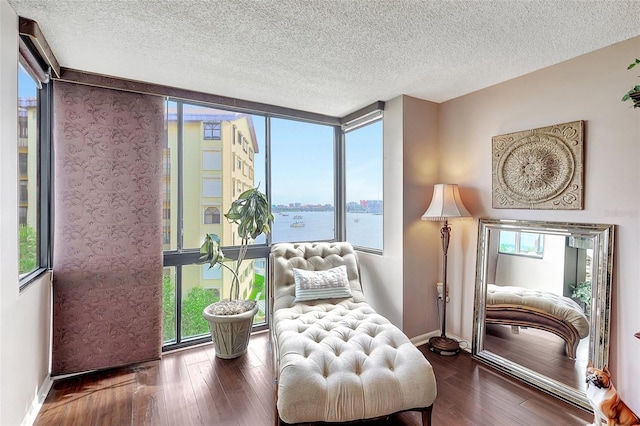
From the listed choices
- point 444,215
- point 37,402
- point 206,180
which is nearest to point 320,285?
point 444,215

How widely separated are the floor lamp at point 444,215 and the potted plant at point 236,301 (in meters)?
1.56

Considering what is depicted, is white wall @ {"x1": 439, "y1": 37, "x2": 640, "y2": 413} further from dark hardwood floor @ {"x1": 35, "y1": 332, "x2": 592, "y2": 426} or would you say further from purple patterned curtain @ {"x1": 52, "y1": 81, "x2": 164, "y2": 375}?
purple patterned curtain @ {"x1": 52, "y1": 81, "x2": 164, "y2": 375}

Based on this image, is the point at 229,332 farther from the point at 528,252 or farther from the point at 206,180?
the point at 528,252

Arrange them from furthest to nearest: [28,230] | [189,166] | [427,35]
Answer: [189,166]
[28,230]
[427,35]

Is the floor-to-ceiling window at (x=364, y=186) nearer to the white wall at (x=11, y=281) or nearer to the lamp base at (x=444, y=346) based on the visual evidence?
the lamp base at (x=444, y=346)

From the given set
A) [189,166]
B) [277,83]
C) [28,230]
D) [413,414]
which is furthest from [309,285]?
[28,230]

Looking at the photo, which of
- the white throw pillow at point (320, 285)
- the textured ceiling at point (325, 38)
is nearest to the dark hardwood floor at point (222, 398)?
the white throw pillow at point (320, 285)

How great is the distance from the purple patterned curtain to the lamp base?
249 cm

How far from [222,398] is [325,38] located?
2.55m

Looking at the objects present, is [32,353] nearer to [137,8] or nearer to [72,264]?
[72,264]

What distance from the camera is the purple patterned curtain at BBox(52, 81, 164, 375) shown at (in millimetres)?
2412

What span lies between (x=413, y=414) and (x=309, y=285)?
1239 mm

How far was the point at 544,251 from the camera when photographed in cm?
237

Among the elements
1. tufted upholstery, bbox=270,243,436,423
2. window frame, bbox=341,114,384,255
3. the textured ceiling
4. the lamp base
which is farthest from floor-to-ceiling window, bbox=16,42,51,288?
the lamp base
